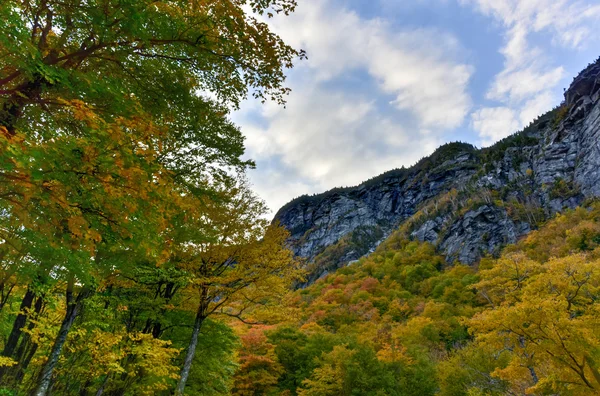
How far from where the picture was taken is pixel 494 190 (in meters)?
72.1

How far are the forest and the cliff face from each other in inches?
699

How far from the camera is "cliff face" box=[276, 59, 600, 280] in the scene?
54.7 metres

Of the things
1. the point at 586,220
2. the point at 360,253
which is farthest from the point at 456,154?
the point at 586,220

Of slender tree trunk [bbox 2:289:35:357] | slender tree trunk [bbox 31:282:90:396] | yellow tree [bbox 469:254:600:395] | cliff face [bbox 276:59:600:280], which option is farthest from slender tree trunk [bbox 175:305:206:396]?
cliff face [bbox 276:59:600:280]

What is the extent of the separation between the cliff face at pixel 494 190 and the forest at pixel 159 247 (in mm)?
17750

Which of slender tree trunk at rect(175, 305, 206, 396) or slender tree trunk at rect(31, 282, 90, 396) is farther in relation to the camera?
slender tree trunk at rect(175, 305, 206, 396)

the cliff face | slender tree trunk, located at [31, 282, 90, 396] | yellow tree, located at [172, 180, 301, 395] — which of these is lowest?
slender tree trunk, located at [31, 282, 90, 396]

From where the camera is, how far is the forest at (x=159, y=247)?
3.70 meters

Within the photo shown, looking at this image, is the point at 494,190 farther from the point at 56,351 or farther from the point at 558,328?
the point at 56,351

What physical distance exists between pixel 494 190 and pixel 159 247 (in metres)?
81.3

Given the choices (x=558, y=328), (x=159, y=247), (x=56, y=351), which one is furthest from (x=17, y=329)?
(x=558, y=328)

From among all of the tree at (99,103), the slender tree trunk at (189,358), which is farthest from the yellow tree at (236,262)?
the tree at (99,103)

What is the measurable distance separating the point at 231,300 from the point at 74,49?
26.5 ft

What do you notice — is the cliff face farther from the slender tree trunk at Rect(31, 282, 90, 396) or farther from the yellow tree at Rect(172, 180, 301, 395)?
the slender tree trunk at Rect(31, 282, 90, 396)
